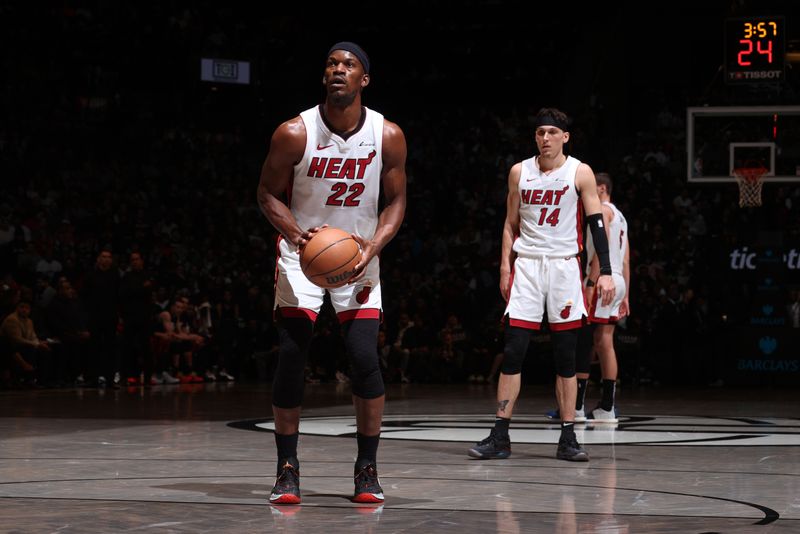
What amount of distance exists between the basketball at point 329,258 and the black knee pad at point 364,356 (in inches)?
12.9

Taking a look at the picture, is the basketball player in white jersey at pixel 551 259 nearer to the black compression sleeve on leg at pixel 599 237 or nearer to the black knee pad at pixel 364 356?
the black compression sleeve on leg at pixel 599 237

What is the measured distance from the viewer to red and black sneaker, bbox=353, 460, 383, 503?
5.25 meters

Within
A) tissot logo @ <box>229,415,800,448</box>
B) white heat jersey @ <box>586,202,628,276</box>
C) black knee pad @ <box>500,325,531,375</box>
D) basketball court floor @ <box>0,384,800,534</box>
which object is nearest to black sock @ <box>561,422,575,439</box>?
basketball court floor @ <box>0,384,800,534</box>

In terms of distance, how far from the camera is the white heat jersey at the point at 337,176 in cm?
555

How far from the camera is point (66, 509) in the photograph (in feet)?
16.4

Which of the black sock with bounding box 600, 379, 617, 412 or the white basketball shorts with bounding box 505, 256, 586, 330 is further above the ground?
the white basketball shorts with bounding box 505, 256, 586, 330

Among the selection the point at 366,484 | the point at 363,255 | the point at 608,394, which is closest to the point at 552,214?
the point at 363,255

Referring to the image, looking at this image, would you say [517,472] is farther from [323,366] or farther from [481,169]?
[481,169]

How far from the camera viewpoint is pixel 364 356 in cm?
550

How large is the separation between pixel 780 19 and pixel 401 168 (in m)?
11.6

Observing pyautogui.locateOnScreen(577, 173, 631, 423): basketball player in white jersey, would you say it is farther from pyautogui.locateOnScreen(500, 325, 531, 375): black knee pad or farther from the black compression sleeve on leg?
pyautogui.locateOnScreen(500, 325, 531, 375): black knee pad

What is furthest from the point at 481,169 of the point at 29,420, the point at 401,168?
the point at 401,168

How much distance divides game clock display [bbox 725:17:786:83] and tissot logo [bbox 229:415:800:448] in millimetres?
6667

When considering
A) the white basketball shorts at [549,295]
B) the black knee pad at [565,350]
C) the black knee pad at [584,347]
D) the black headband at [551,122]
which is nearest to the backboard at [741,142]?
the black knee pad at [584,347]
